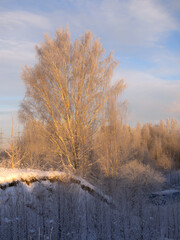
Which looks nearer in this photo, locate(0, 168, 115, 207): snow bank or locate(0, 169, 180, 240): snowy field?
locate(0, 169, 180, 240): snowy field

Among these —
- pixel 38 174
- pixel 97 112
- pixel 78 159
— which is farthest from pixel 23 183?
pixel 97 112

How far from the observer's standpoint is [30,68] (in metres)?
12.0

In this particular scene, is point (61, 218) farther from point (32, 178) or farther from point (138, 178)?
point (138, 178)

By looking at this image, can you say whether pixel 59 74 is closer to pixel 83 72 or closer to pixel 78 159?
pixel 83 72

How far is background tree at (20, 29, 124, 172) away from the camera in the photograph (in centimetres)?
1162

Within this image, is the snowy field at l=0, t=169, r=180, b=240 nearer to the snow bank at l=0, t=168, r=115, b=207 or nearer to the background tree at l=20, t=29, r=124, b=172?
the snow bank at l=0, t=168, r=115, b=207

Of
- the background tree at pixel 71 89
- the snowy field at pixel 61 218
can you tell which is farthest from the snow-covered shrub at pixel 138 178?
the snowy field at pixel 61 218

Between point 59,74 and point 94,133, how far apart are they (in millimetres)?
3022

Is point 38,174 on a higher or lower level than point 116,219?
higher

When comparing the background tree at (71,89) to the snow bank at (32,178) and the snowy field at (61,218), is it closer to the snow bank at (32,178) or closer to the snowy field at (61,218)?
the snow bank at (32,178)

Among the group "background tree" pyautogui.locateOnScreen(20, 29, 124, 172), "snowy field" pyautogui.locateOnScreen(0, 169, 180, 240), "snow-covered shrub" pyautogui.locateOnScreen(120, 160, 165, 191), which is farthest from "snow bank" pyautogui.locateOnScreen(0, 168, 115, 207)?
"snow-covered shrub" pyautogui.locateOnScreen(120, 160, 165, 191)

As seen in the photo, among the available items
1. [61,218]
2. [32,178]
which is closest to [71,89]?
[32,178]

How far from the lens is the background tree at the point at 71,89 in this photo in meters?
11.6

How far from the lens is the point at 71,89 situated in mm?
11781
